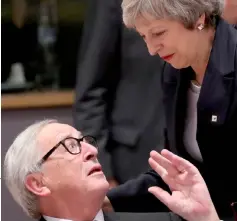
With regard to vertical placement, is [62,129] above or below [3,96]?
above

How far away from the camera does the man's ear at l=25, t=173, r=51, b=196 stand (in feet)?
6.36

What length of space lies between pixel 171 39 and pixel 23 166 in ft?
1.88

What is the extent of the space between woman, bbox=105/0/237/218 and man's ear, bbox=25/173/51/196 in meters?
0.27

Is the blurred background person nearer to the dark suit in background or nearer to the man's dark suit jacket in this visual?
the dark suit in background

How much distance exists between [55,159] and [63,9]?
166cm

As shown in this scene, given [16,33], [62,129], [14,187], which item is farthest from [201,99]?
[16,33]

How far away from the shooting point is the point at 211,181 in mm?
2133

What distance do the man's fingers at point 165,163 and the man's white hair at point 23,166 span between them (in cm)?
33

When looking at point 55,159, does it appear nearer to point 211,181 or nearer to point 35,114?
point 211,181

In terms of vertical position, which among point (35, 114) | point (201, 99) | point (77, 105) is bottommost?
point (35, 114)

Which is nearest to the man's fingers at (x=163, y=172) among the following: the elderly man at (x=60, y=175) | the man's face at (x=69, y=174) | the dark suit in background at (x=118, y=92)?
the elderly man at (x=60, y=175)

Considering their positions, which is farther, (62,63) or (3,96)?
(62,63)

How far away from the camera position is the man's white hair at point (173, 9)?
193cm

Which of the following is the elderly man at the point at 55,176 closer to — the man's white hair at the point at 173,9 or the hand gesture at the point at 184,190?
the hand gesture at the point at 184,190
